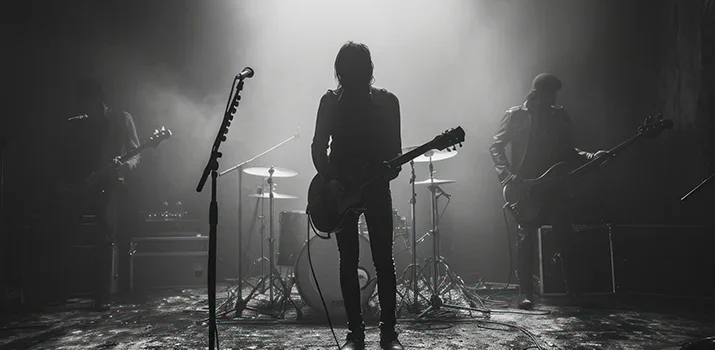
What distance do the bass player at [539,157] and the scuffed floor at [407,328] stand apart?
456mm

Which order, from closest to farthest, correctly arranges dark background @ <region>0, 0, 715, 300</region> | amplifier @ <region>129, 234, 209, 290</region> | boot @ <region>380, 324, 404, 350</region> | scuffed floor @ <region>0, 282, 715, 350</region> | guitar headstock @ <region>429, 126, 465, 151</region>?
boot @ <region>380, 324, 404, 350</region> < guitar headstock @ <region>429, 126, 465, 151</region> < scuffed floor @ <region>0, 282, 715, 350</region> < dark background @ <region>0, 0, 715, 300</region> < amplifier @ <region>129, 234, 209, 290</region>

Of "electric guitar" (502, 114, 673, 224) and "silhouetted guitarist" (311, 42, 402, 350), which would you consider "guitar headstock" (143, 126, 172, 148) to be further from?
"electric guitar" (502, 114, 673, 224)

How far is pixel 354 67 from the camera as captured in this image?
9.38ft

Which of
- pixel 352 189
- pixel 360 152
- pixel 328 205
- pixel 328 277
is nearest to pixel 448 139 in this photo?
pixel 360 152

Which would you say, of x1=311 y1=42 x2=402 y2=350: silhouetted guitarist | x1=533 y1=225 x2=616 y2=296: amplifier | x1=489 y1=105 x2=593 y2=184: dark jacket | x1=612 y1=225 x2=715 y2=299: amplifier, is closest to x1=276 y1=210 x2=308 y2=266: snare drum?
x1=489 y1=105 x2=593 y2=184: dark jacket

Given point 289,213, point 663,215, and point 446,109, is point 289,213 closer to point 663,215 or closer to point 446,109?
point 446,109

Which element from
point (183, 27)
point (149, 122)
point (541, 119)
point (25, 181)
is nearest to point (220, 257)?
point (149, 122)

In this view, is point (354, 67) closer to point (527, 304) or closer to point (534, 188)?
point (534, 188)

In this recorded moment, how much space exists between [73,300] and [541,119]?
556cm

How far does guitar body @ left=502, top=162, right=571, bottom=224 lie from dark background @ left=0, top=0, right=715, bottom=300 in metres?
1.12

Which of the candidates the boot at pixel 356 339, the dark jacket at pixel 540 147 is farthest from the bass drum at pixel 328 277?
the dark jacket at pixel 540 147

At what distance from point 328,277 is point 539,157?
2457 millimetres

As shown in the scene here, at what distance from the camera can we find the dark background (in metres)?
5.26

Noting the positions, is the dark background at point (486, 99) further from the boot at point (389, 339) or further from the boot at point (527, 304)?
the boot at point (389, 339)
